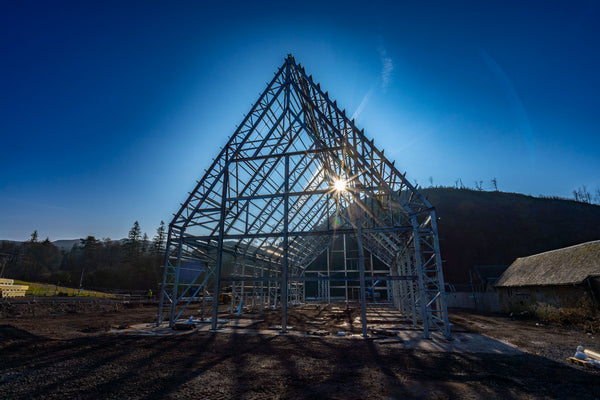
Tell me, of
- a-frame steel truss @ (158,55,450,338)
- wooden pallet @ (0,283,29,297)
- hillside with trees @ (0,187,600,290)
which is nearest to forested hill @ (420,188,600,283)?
hillside with trees @ (0,187,600,290)

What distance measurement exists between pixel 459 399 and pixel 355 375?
2.16m

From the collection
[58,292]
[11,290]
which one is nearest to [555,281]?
[11,290]

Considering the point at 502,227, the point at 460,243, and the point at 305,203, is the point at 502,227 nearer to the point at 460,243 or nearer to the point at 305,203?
the point at 460,243

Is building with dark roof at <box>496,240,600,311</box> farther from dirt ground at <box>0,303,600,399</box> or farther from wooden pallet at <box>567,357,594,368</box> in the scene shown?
wooden pallet at <box>567,357,594,368</box>

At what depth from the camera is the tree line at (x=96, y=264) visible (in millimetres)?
56781

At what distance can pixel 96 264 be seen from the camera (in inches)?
2776

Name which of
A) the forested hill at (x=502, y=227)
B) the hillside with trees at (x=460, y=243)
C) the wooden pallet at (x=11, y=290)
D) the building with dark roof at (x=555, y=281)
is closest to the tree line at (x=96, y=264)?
the hillside with trees at (x=460, y=243)

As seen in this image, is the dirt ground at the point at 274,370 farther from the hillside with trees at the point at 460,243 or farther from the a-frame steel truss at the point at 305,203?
the hillside with trees at the point at 460,243

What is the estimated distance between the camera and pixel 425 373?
6441mm

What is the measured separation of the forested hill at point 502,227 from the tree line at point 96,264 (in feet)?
205

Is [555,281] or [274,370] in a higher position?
[555,281]

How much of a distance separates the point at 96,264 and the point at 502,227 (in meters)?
104

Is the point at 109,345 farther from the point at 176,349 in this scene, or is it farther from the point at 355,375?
the point at 355,375

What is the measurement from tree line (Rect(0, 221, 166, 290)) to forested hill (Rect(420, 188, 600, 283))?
62598mm
